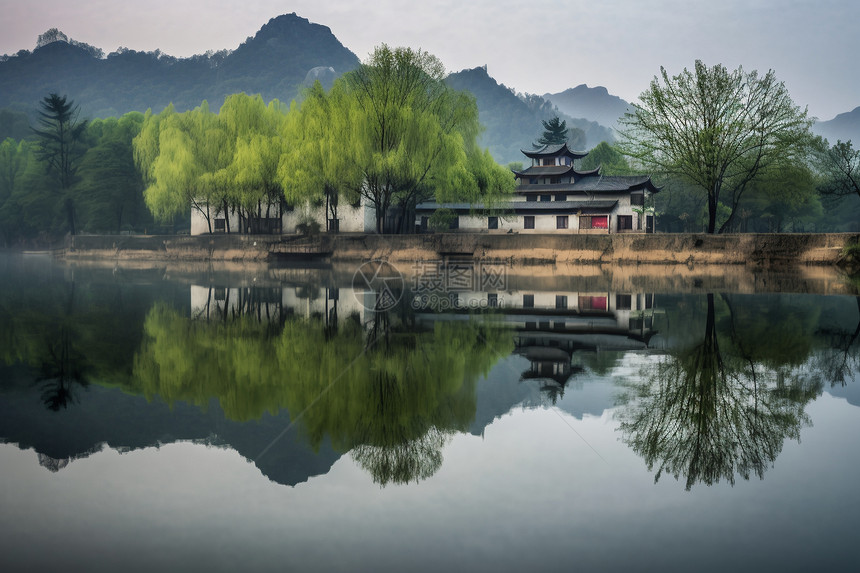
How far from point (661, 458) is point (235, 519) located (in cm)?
385

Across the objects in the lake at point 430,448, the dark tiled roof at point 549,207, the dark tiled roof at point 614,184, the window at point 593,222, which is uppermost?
the dark tiled roof at point 614,184

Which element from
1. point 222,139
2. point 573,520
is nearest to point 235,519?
point 573,520

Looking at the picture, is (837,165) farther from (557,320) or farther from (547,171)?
(557,320)

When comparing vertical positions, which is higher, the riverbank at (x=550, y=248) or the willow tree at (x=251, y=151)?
the willow tree at (x=251, y=151)

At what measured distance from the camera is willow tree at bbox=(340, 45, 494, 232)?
42062mm

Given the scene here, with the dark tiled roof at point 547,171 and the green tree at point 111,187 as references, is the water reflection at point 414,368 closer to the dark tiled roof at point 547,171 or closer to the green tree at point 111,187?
the dark tiled roof at point 547,171

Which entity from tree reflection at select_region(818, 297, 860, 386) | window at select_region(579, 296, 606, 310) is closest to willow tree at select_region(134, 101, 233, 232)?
window at select_region(579, 296, 606, 310)

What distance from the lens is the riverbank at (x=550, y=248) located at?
40.5 m

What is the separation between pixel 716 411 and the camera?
771 centimetres

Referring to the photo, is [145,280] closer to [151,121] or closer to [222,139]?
[222,139]

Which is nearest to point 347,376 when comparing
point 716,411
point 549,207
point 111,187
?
point 716,411

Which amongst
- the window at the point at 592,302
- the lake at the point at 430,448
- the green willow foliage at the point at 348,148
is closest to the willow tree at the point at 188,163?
the green willow foliage at the point at 348,148

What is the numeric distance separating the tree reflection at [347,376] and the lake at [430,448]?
52 millimetres

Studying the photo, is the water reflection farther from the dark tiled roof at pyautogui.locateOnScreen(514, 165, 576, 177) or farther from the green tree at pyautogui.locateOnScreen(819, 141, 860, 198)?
the green tree at pyautogui.locateOnScreen(819, 141, 860, 198)
